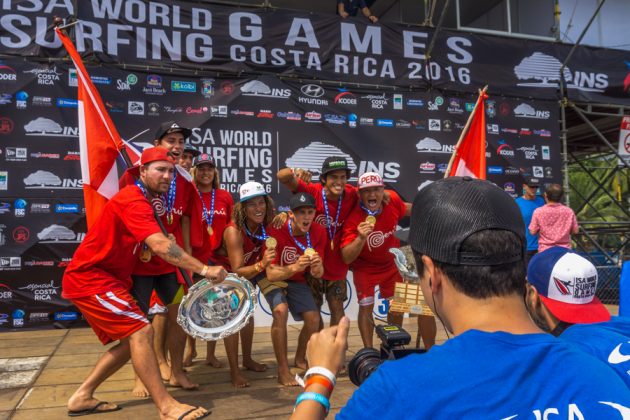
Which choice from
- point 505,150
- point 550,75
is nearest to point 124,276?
point 505,150

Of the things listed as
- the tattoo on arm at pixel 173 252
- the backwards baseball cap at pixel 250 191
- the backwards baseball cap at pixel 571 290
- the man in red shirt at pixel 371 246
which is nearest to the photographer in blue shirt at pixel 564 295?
the backwards baseball cap at pixel 571 290

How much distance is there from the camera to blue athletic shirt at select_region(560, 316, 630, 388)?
1.40 metres

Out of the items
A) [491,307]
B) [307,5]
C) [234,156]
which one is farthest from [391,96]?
[491,307]

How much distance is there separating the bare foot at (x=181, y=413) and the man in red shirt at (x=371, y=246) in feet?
6.28

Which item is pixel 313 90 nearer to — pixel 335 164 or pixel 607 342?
pixel 335 164

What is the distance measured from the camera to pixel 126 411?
3822mm

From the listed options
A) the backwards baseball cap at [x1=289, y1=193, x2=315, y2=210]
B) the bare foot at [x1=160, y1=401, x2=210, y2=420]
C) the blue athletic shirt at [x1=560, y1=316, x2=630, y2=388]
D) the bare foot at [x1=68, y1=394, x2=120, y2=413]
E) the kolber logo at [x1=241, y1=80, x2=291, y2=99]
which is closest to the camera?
the blue athletic shirt at [x1=560, y1=316, x2=630, y2=388]

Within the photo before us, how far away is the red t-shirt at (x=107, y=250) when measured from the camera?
361 cm

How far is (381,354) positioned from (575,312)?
91 centimetres

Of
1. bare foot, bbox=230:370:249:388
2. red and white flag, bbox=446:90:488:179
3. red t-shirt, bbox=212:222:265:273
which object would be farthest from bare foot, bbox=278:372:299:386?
red and white flag, bbox=446:90:488:179

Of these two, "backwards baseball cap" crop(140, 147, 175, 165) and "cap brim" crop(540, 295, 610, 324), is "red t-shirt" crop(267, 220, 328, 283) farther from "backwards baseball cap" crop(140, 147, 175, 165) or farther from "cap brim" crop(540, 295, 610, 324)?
"cap brim" crop(540, 295, 610, 324)

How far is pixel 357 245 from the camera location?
484cm

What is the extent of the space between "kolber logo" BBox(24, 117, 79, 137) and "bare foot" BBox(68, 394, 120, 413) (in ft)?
14.5

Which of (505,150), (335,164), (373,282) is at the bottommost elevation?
(373,282)
